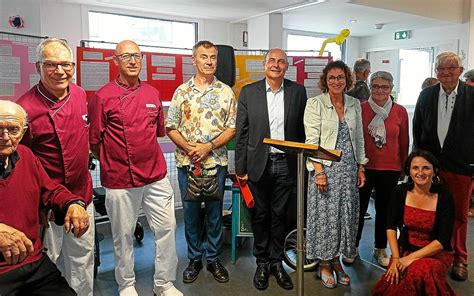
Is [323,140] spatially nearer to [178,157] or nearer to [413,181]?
[413,181]

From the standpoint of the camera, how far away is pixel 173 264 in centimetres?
253

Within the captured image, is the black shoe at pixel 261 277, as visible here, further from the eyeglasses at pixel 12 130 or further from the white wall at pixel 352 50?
the white wall at pixel 352 50

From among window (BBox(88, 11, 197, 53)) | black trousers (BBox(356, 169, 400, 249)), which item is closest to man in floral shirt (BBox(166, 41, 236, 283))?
black trousers (BBox(356, 169, 400, 249))

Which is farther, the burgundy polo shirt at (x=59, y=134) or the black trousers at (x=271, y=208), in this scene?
the black trousers at (x=271, y=208)

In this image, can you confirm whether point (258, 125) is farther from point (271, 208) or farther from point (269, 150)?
point (271, 208)

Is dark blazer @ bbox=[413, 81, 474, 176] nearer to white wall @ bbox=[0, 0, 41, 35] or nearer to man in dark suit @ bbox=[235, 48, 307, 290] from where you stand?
man in dark suit @ bbox=[235, 48, 307, 290]

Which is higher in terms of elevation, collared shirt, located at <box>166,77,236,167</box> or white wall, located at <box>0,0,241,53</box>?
white wall, located at <box>0,0,241,53</box>

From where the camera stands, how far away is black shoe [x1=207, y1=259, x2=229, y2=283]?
2818 mm

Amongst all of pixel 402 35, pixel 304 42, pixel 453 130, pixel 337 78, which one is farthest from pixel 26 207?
pixel 402 35

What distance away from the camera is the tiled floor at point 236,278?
2.69 metres

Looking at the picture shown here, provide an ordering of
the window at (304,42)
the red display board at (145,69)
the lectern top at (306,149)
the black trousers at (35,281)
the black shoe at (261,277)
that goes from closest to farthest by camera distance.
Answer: the black trousers at (35,281), the lectern top at (306,149), the black shoe at (261,277), the red display board at (145,69), the window at (304,42)

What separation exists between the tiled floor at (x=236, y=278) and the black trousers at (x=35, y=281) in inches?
40.2

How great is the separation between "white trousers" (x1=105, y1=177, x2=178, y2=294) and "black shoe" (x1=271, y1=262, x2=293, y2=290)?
2.31 ft

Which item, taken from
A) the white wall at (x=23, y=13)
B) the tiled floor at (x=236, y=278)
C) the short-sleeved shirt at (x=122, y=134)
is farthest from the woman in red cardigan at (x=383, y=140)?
the white wall at (x=23, y=13)
